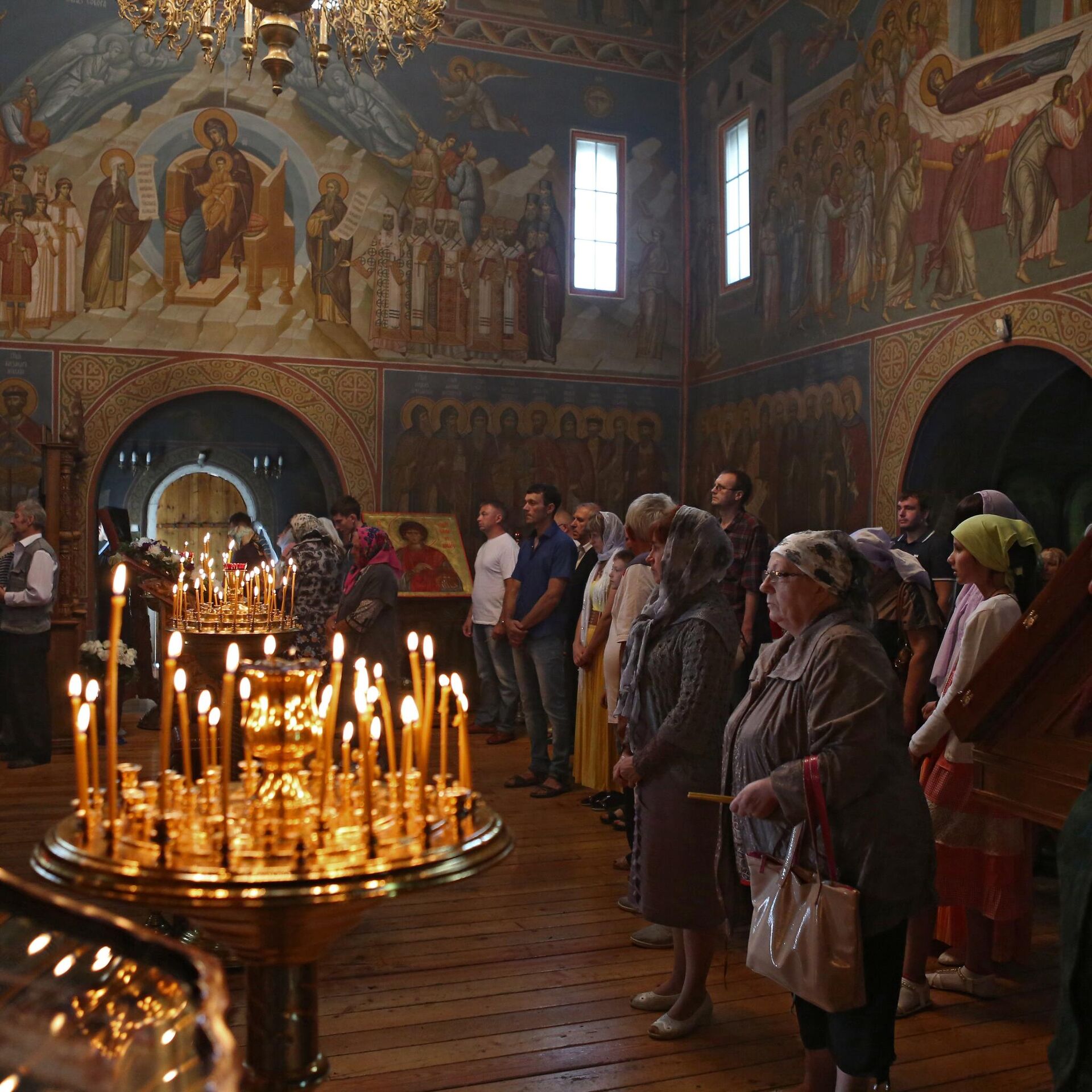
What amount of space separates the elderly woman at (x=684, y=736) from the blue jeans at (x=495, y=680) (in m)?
4.64

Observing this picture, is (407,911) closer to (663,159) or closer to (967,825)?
(967,825)

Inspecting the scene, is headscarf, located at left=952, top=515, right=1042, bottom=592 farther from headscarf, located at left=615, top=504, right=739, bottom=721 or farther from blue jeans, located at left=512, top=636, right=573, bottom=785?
blue jeans, located at left=512, top=636, right=573, bottom=785

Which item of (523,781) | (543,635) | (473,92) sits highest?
(473,92)

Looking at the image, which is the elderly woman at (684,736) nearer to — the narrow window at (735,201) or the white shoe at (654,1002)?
the white shoe at (654,1002)

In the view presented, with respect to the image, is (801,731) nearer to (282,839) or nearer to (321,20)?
(282,839)

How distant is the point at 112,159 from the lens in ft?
38.3

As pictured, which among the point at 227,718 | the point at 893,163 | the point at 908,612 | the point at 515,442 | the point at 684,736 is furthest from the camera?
the point at 515,442

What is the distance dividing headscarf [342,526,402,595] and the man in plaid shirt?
2.11 meters

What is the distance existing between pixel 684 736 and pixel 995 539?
50.7 inches

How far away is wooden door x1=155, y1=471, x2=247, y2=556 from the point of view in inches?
606

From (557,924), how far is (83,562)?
27.6ft

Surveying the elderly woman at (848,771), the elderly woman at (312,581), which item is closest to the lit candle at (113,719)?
the elderly woman at (848,771)

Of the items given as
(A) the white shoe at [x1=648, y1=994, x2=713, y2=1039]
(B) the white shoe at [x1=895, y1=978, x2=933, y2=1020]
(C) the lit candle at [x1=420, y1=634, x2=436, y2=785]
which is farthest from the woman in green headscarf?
(C) the lit candle at [x1=420, y1=634, x2=436, y2=785]

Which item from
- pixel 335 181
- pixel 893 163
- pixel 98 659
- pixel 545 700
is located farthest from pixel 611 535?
pixel 335 181
